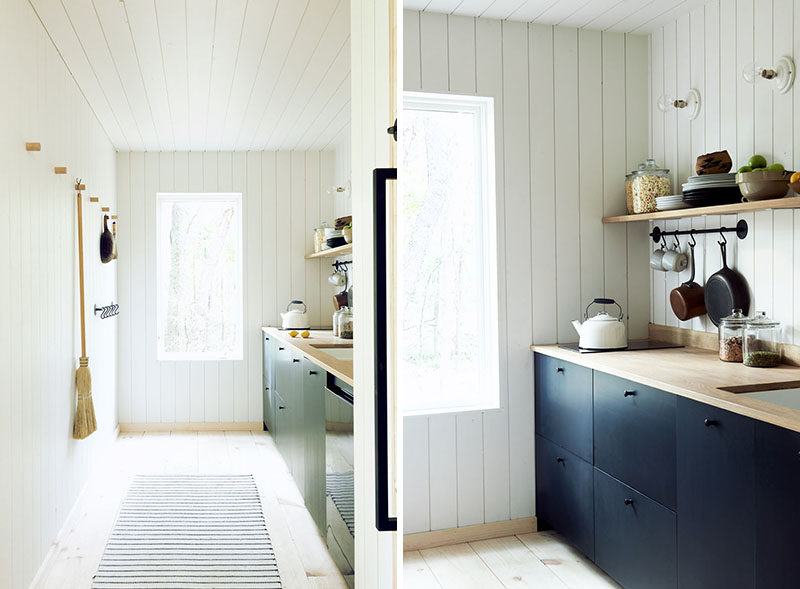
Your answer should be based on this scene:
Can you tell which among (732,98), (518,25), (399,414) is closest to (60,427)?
(399,414)

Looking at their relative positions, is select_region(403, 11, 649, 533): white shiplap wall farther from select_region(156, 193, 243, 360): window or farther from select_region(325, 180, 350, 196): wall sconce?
select_region(156, 193, 243, 360): window

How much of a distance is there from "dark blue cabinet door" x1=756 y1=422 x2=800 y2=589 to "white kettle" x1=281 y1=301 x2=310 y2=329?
100.0 inches

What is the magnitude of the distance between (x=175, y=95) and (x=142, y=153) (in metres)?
1.49

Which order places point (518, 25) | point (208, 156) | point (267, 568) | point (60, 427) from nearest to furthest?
point (267, 568)
point (518, 25)
point (60, 427)
point (208, 156)

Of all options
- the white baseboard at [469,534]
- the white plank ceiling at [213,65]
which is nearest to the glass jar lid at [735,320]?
the white baseboard at [469,534]

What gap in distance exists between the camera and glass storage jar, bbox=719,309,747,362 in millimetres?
2205

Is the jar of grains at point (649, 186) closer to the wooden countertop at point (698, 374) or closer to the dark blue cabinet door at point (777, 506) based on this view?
the wooden countertop at point (698, 374)

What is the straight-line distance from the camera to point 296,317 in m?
3.81

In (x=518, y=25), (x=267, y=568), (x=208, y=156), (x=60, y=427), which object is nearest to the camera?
(x=267, y=568)

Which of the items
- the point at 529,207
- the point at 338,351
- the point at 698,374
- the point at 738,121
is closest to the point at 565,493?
the point at 698,374

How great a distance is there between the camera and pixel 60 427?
2.94m

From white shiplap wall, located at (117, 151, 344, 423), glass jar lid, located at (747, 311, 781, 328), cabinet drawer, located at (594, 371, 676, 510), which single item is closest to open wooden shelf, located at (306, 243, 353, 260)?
white shiplap wall, located at (117, 151, 344, 423)

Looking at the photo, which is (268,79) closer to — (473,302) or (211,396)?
(473,302)

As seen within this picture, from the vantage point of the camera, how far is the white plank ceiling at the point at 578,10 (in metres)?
2.54
